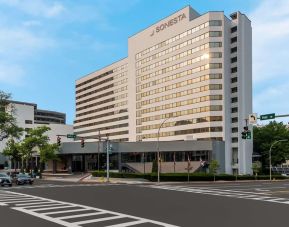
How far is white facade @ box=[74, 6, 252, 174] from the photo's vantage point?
10969 cm

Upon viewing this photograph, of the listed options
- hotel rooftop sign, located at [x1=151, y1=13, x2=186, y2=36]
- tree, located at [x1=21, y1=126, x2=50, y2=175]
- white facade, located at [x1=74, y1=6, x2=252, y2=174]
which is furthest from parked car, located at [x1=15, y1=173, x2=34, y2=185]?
hotel rooftop sign, located at [x1=151, y1=13, x2=186, y2=36]

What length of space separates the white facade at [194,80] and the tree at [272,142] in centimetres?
462

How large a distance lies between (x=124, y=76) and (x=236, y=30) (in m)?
54.1

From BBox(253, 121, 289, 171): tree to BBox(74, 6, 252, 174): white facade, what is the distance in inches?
182

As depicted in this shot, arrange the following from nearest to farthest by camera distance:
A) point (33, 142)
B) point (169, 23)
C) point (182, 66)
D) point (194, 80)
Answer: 1. point (33, 142)
2. point (194, 80)
3. point (182, 66)
4. point (169, 23)

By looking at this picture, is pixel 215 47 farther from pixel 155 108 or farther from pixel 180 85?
pixel 155 108

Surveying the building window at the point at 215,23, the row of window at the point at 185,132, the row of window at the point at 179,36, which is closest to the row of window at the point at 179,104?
the row of window at the point at 185,132

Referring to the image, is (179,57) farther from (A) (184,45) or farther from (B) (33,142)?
(B) (33,142)

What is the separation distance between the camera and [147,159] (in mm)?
101250

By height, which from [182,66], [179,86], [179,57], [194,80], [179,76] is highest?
[179,57]

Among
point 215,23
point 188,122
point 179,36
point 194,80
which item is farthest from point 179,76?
point 215,23

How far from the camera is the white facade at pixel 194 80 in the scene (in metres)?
110

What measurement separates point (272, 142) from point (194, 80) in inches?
980

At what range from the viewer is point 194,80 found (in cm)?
11569
